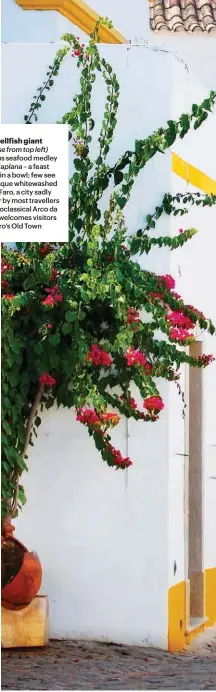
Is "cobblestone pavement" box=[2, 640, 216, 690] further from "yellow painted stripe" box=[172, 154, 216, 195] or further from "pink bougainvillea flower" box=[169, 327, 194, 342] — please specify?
"yellow painted stripe" box=[172, 154, 216, 195]

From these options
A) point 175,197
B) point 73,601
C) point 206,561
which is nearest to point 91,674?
point 73,601

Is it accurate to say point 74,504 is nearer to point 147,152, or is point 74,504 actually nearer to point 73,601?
point 73,601

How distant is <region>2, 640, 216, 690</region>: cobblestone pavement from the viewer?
27.2 ft

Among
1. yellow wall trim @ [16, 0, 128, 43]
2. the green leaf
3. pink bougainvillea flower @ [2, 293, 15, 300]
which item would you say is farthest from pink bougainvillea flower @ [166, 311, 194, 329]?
yellow wall trim @ [16, 0, 128, 43]

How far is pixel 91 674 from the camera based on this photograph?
860 cm

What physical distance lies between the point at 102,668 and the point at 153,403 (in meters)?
1.59

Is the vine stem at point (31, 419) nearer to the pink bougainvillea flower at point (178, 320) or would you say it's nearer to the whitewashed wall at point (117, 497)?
the whitewashed wall at point (117, 497)

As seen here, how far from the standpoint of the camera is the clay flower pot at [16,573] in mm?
9039

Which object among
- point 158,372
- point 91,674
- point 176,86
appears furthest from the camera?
point 176,86

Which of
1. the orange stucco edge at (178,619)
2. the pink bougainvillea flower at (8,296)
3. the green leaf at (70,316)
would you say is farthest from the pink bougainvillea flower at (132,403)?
the orange stucco edge at (178,619)

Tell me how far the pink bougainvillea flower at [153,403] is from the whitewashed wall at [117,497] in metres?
0.77

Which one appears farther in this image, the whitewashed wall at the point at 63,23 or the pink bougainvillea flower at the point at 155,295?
the whitewashed wall at the point at 63,23

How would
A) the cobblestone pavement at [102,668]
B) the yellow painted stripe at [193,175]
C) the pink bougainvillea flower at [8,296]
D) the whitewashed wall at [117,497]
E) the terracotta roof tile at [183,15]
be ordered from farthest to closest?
the terracotta roof tile at [183,15] → the yellow painted stripe at [193,175] → the whitewashed wall at [117,497] → the pink bougainvillea flower at [8,296] → the cobblestone pavement at [102,668]

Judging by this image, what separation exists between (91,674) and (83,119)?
11.1ft
